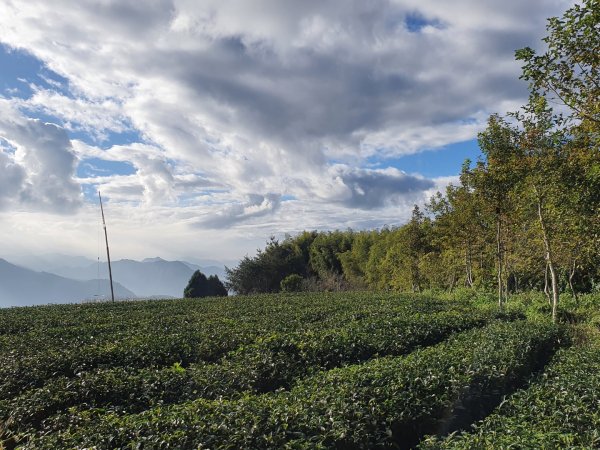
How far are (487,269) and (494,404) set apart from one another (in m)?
21.9

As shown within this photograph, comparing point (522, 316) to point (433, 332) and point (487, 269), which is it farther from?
point (487, 269)

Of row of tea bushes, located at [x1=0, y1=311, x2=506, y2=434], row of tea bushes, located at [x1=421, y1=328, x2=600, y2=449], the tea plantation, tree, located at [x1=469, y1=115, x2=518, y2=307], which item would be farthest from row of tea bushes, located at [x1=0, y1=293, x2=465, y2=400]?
row of tea bushes, located at [x1=421, y1=328, x2=600, y2=449]

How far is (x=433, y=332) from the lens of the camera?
11.0 meters

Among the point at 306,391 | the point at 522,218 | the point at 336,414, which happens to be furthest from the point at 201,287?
the point at 336,414

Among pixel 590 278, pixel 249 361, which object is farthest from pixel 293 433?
pixel 590 278

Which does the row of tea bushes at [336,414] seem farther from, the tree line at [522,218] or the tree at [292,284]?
the tree at [292,284]

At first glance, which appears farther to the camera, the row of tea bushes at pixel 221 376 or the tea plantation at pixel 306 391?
the row of tea bushes at pixel 221 376

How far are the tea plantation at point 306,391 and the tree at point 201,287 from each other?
32.3 metres

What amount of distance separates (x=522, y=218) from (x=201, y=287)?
34.4 meters

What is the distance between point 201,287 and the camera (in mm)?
43812

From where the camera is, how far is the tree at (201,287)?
43.3 metres

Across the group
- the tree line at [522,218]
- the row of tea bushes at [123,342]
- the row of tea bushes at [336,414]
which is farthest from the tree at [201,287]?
the row of tea bushes at [336,414]

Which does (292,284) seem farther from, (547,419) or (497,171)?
(547,419)

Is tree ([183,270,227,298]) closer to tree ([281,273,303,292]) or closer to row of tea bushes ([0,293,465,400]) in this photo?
tree ([281,273,303,292])
